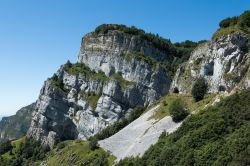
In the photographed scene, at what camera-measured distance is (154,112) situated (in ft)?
393

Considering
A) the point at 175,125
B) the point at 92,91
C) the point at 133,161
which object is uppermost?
the point at 92,91

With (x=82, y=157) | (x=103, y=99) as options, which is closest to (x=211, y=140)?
→ (x=82, y=157)

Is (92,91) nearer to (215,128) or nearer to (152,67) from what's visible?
(152,67)

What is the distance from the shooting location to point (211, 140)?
73938 millimetres

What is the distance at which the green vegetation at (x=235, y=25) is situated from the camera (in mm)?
109719

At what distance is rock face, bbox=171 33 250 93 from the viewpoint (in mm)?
100250

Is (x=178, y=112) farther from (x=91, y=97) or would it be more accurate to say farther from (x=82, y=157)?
(x=91, y=97)

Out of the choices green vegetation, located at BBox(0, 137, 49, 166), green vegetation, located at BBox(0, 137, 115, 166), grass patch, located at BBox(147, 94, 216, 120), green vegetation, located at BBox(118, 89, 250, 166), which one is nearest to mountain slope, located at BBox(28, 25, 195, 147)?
green vegetation, located at BBox(0, 137, 49, 166)

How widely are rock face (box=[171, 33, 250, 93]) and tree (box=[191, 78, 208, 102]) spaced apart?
2.04 meters

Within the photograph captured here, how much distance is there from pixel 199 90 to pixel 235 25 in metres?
22.7

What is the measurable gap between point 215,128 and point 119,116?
370 feet

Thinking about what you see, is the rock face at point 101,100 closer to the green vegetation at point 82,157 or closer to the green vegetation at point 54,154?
the green vegetation at point 54,154

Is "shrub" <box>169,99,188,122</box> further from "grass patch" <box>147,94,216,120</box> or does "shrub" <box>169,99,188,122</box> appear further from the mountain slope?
the mountain slope

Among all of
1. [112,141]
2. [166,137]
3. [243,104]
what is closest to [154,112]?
[112,141]
